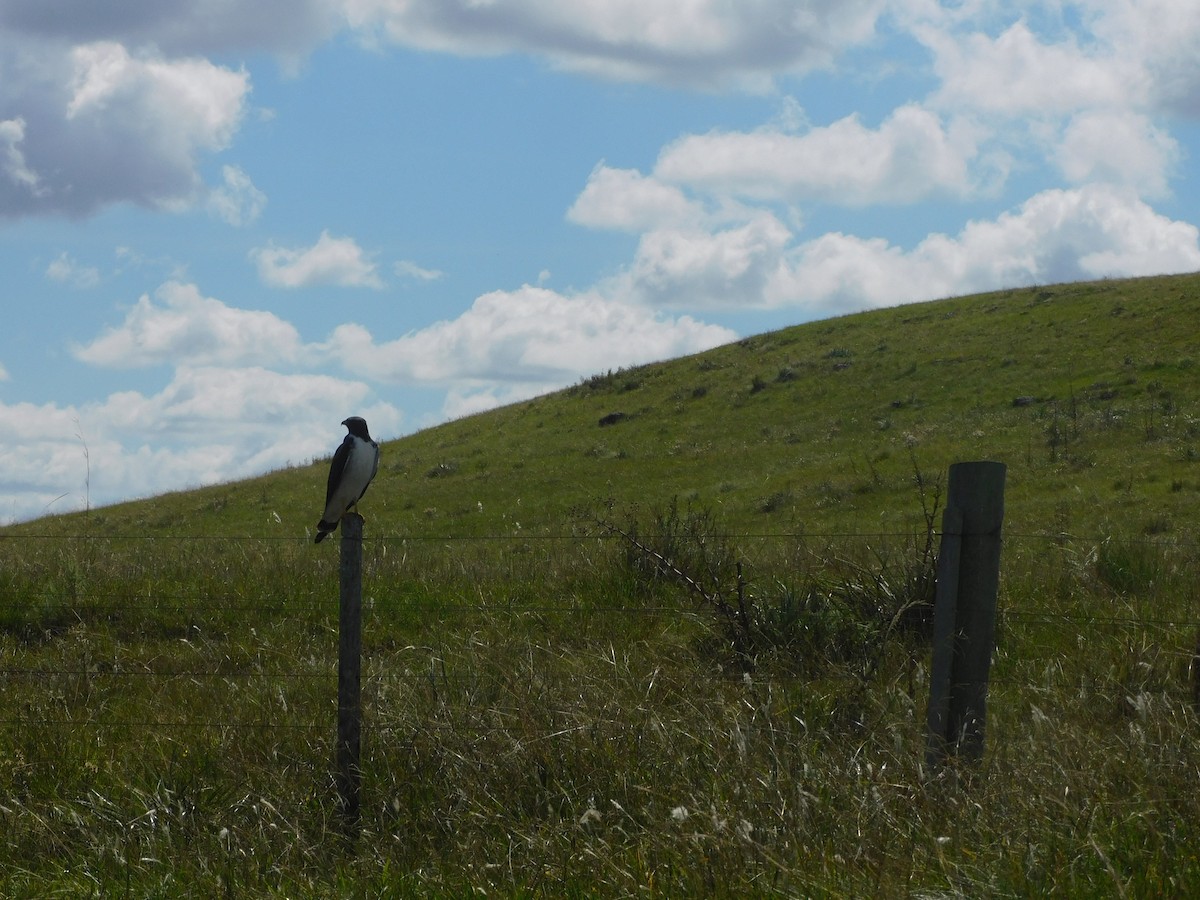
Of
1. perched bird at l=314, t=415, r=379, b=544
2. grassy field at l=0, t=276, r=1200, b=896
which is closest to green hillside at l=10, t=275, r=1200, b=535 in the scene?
grassy field at l=0, t=276, r=1200, b=896

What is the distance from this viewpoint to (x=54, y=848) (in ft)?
18.9

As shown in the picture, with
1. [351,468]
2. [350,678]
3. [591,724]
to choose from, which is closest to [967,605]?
[591,724]

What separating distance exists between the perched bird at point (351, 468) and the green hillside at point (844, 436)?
10.2m

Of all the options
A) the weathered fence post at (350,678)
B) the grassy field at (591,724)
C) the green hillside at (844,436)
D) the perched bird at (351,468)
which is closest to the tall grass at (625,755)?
the grassy field at (591,724)

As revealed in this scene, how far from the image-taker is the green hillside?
2295cm

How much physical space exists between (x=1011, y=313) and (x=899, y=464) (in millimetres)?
18284

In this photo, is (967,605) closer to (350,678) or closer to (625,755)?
(625,755)

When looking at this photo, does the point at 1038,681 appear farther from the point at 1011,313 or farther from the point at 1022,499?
the point at 1011,313

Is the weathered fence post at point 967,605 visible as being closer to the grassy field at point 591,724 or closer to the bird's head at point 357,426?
the grassy field at point 591,724

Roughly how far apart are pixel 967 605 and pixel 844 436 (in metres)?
26.7

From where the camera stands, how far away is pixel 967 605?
559cm

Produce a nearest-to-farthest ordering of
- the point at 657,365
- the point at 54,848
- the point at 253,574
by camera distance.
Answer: the point at 54,848
the point at 253,574
the point at 657,365

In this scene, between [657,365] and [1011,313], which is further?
[657,365]

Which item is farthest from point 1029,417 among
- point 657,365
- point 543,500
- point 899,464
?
point 657,365
